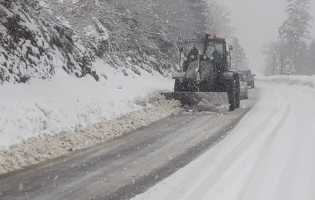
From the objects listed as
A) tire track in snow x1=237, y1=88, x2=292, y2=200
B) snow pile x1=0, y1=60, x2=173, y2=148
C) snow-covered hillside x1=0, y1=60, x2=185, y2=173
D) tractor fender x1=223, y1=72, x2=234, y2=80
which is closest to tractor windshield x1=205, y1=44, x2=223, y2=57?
tractor fender x1=223, y1=72, x2=234, y2=80

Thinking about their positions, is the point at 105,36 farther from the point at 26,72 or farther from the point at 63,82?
the point at 26,72

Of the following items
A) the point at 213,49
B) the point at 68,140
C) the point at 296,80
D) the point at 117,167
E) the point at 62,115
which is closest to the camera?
the point at 117,167

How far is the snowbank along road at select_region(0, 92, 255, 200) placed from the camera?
15.3ft

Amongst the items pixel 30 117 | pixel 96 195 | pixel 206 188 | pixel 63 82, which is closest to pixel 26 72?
pixel 63 82

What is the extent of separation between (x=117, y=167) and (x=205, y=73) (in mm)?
8065

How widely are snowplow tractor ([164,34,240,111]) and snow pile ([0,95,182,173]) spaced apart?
2.33m

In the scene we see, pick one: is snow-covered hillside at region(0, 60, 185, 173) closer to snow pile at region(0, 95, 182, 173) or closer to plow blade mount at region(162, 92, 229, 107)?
Result: snow pile at region(0, 95, 182, 173)

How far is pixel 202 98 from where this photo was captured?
41.3 feet

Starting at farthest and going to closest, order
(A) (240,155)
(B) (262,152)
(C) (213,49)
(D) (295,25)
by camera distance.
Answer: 1. (D) (295,25)
2. (C) (213,49)
3. (B) (262,152)
4. (A) (240,155)

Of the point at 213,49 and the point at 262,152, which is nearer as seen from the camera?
the point at 262,152

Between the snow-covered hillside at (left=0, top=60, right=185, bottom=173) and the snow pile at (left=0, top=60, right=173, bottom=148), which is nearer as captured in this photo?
the snow-covered hillside at (left=0, top=60, right=185, bottom=173)

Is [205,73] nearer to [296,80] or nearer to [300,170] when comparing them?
[300,170]

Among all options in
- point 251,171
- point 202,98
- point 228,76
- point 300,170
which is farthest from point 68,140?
point 228,76

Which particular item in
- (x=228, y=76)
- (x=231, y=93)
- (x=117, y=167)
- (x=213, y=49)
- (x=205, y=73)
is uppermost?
(x=213, y=49)
